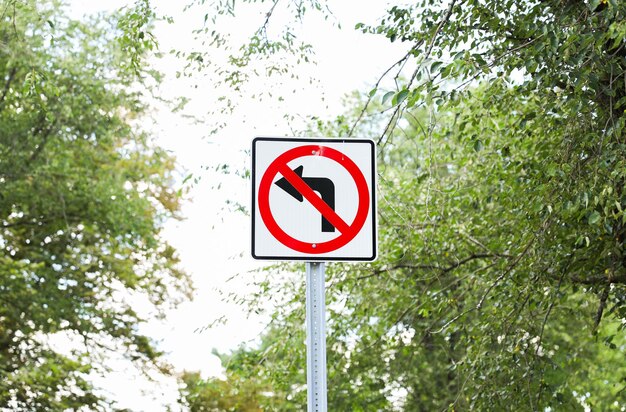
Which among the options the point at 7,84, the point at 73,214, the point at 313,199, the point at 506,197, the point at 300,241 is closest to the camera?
the point at 300,241

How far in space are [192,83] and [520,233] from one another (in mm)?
3596

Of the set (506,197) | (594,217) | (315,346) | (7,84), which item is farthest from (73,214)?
(315,346)

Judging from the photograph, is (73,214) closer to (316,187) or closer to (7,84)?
(7,84)

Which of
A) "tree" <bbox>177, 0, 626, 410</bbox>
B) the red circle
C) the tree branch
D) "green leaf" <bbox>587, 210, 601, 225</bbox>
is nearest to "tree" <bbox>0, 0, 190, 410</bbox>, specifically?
the tree branch

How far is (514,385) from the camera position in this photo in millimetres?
8336

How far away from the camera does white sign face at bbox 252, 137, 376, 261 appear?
373 centimetres

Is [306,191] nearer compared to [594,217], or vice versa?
[306,191]

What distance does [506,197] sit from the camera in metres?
9.84

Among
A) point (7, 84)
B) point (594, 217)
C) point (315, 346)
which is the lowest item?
point (315, 346)

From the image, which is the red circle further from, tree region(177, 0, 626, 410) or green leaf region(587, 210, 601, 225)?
green leaf region(587, 210, 601, 225)

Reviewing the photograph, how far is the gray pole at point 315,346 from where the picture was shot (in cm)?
342

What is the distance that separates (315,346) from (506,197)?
6.68 m

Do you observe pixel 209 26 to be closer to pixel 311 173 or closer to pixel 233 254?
pixel 233 254

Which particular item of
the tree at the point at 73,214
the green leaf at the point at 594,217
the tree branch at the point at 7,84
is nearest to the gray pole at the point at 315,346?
the green leaf at the point at 594,217
